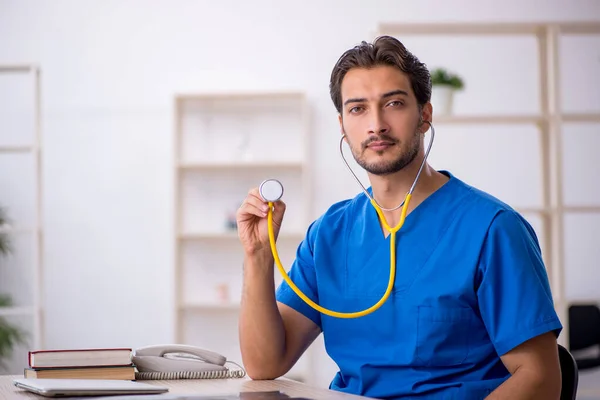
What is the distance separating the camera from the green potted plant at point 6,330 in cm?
418

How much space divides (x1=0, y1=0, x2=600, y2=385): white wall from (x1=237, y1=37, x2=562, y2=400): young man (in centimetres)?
319

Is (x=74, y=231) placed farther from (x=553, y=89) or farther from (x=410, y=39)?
(x=553, y=89)

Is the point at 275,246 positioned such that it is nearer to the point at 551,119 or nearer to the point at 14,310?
the point at 551,119

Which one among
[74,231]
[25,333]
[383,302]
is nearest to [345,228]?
[383,302]

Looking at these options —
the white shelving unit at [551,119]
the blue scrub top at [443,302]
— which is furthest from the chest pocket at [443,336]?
the white shelving unit at [551,119]

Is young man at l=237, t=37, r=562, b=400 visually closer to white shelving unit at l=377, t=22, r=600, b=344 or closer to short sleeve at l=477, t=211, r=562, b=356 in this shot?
short sleeve at l=477, t=211, r=562, b=356

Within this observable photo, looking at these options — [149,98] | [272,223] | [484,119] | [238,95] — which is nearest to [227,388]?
[272,223]

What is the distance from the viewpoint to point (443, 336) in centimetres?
143

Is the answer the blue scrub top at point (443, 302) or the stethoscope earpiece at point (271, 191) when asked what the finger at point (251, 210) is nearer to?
the stethoscope earpiece at point (271, 191)

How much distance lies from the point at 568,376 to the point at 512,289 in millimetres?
192

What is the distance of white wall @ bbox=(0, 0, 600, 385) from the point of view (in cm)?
482

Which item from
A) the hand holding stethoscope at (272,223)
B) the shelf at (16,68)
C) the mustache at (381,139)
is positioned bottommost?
the hand holding stethoscope at (272,223)

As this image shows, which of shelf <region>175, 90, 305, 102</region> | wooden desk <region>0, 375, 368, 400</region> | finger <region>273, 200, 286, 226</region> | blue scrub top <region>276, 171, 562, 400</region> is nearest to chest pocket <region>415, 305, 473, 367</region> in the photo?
blue scrub top <region>276, 171, 562, 400</region>

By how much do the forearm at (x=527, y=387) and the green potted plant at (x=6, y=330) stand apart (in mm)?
3204
